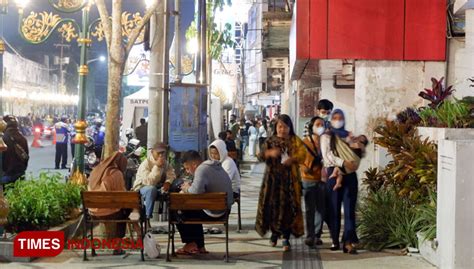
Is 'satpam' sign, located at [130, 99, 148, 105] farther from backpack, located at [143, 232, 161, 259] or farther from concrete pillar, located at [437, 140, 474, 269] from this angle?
concrete pillar, located at [437, 140, 474, 269]

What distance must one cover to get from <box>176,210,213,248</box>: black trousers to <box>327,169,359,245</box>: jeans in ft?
5.87

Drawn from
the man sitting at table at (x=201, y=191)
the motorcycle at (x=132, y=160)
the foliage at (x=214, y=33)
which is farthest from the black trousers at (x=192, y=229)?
the foliage at (x=214, y=33)

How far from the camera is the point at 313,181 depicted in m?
10.7

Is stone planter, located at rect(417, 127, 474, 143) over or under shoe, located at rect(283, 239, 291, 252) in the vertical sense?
over

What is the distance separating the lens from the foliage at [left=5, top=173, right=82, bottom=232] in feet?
33.7

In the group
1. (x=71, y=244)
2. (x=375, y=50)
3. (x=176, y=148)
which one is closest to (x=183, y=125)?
(x=176, y=148)

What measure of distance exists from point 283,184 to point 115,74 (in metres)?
3.54

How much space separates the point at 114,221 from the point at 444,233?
3956 mm

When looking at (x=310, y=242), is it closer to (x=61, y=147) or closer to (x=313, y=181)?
(x=313, y=181)

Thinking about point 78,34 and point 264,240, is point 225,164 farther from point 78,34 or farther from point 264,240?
point 78,34

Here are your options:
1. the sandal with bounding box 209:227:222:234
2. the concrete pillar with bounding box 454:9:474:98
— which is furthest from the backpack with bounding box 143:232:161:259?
the concrete pillar with bounding box 454:9:474:98

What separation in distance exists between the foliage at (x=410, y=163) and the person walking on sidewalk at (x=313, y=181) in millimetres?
1117

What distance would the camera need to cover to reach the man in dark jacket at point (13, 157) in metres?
13.7

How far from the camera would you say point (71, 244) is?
33.8ft
